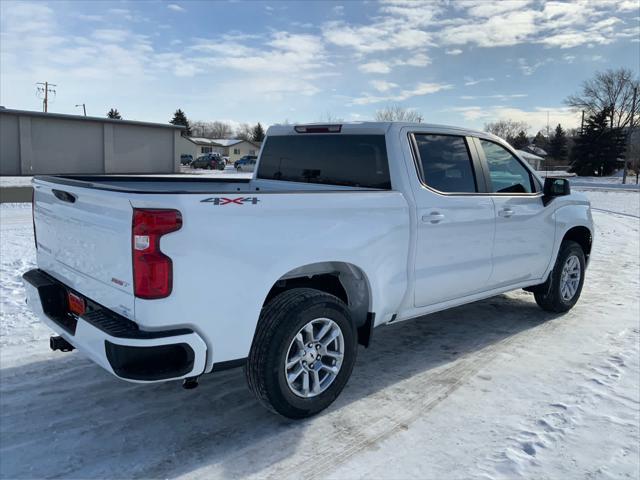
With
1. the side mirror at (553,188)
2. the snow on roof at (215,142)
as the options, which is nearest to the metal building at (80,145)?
the side mirror at (553,188)

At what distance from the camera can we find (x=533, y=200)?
5.30 metres

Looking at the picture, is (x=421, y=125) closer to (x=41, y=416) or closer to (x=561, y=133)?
(x=41, y=416)

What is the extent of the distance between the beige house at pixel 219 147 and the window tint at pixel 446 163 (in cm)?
7416

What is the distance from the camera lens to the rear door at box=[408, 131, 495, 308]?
4.14 m

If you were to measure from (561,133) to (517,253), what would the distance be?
286ft

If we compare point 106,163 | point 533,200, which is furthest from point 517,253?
point 106,163

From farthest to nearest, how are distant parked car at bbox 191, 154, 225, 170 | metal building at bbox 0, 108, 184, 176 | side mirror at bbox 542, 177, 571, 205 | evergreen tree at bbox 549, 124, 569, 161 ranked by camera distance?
evergreen tree at bbox 549, 124, 569, 161 < distant parked car at bbox 191, 154, 225, 170 < metal building at bbox 0, 108, 184, 176 < side mirror at bbox 542, 177, 571, 205

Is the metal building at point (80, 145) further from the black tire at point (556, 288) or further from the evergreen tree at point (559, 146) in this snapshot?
the evergreen tree at point (559, 146)

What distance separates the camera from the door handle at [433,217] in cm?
408

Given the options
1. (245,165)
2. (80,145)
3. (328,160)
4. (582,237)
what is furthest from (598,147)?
(328,160)

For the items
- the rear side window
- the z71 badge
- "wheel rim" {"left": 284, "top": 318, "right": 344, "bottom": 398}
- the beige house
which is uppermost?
the beige house

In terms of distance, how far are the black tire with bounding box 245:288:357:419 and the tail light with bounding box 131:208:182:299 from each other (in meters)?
0.72

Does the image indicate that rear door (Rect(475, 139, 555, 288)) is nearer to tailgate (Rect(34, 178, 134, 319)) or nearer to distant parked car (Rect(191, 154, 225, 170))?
tailgate (Rect(34, 178, 134, 319))

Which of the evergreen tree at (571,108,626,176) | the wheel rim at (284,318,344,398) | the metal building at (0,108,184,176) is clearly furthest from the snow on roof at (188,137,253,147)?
the wheel rim at (284,318,344,398)
